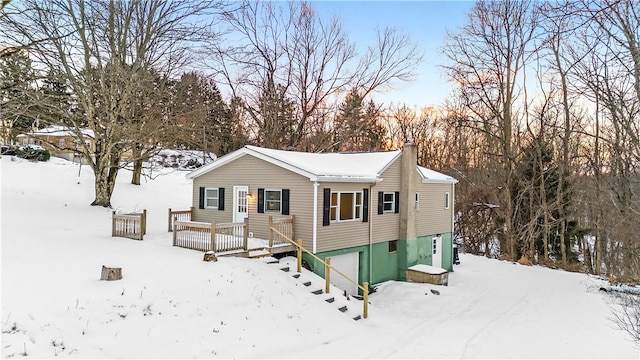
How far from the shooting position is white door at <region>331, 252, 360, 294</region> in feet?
46.7

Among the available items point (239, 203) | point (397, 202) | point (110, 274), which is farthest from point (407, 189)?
point (110, 274)

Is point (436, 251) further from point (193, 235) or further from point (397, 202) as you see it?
point (193, 235)

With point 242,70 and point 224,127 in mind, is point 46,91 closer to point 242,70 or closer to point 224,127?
point 242,70

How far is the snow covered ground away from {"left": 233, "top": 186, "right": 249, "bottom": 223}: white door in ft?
9.15

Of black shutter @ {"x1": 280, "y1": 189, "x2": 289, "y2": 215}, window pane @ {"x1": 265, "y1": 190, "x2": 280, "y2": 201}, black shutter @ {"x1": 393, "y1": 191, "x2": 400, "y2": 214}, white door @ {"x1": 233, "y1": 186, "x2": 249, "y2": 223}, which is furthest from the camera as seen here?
black shutter @ {"x1": 393, "y1": 191, "x2": 400, "y2": 214}

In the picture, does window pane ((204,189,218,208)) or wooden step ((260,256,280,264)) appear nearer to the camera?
wooden step ((260,256,280,264))

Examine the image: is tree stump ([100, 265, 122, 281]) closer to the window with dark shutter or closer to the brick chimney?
the window with dark shutter

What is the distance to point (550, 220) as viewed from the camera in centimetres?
2608

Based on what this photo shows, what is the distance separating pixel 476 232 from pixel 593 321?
1800 cm

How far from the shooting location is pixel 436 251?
2012cm

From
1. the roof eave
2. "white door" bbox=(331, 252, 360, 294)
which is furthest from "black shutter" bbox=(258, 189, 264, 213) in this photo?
"white door" bbox=(331, 252, 360, 294)

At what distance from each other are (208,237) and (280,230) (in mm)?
2357

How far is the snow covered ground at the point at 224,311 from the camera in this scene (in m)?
7.09

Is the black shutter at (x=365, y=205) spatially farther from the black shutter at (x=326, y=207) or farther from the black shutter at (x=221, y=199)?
the black shutter at (x=221, y=199)
